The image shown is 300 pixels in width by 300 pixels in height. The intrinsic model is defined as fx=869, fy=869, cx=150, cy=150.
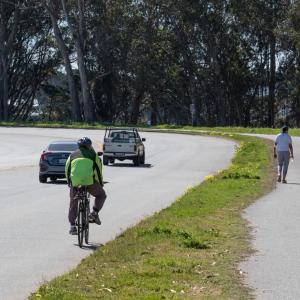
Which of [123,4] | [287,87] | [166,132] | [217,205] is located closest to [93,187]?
[217,205]

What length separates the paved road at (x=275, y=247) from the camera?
9.75 metres

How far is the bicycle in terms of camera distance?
13672mm

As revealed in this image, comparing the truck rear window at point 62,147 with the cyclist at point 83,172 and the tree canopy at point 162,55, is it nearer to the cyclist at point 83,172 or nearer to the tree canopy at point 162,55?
the cyclist at point 83,172

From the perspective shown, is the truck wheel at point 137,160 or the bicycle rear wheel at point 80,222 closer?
the bicycle rear wheel at point 80,222

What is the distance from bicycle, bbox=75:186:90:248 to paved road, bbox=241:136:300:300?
2.69m

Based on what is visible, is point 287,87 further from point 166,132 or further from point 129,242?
point 129,242

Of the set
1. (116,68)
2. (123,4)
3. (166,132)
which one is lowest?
(166,132)

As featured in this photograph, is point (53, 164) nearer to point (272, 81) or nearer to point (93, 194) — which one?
point (93, 194)

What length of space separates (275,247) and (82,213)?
3.07 m

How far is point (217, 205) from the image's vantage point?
1934cm

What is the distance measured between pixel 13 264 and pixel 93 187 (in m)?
2.57

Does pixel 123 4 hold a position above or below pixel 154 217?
above

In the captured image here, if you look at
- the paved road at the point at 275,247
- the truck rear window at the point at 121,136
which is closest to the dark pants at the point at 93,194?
the paved road at the point at 275,247

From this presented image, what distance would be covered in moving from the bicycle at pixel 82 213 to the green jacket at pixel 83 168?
0.13 meters
